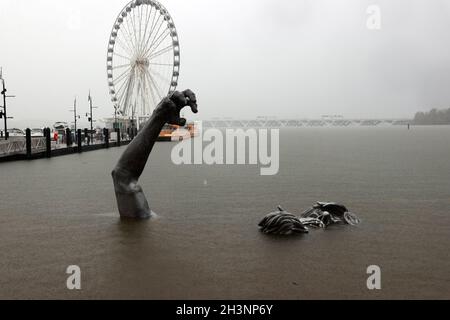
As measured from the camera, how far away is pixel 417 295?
23.1 ft

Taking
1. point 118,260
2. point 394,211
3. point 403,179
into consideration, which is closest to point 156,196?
point 394,211

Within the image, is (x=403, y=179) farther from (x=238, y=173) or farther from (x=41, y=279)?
(x=41, y=279)

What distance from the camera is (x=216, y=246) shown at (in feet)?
32.2

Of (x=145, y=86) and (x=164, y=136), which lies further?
(x=164, y=136)

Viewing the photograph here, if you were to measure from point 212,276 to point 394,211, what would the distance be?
7.73m

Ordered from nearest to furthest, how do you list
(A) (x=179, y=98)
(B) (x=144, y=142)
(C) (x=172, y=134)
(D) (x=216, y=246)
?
(D) (x=216, y=246)
(A) (x=179, y=98)
(B) (x=144, y=142)
(C) (x=172, y=134)

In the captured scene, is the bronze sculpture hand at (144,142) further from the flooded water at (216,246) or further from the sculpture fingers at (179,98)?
the flooded water at (216,246)

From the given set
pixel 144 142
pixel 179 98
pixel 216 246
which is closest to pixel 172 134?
pixel 144 142

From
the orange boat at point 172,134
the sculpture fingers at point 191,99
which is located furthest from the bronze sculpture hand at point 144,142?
the orange boat at point 172,134

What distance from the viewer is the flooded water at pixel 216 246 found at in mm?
7348

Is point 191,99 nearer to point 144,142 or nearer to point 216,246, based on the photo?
point 144,142

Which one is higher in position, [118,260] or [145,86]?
[145,86]

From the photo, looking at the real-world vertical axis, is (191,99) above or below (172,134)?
above

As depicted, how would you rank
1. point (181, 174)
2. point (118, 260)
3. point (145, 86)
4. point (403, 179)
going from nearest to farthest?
1. point (118, 260)
2. point (403, 179)
3. point (181, 174)
4. point (145, 86)
